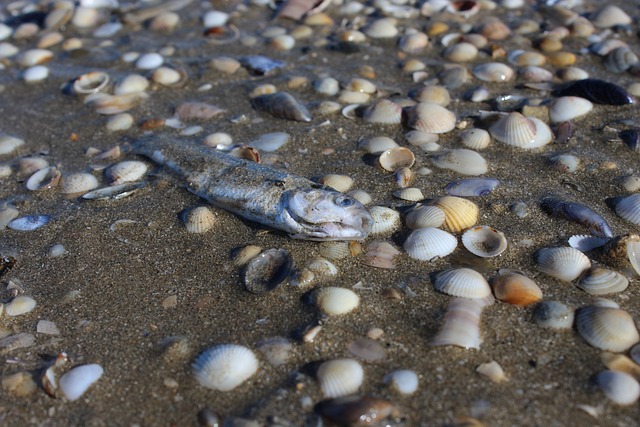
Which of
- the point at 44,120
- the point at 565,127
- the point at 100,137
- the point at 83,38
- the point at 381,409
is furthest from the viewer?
the point at 83,38

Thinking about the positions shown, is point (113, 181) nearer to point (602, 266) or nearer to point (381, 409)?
point (381, 409)

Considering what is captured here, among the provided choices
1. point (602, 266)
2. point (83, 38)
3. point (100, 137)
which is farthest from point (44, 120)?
point (602, 266)

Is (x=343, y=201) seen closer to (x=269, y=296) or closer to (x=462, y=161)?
(x=269, y=296)

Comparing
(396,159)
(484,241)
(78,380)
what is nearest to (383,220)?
(484,241)

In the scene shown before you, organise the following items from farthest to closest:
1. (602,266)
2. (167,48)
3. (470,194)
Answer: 1. (167,48)
2. (470,194)
3. (602,266)

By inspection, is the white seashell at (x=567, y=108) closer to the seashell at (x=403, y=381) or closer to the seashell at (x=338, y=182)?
the seashell at (x=338, y=182)

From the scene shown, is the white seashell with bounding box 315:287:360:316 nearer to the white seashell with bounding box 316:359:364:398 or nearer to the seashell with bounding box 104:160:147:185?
the white seashell with bounding box 316:359:364:398

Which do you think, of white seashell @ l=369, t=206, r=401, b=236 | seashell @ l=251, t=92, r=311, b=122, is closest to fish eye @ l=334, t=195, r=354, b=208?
white seashell @ l=369, t=206, r=401, b=236
